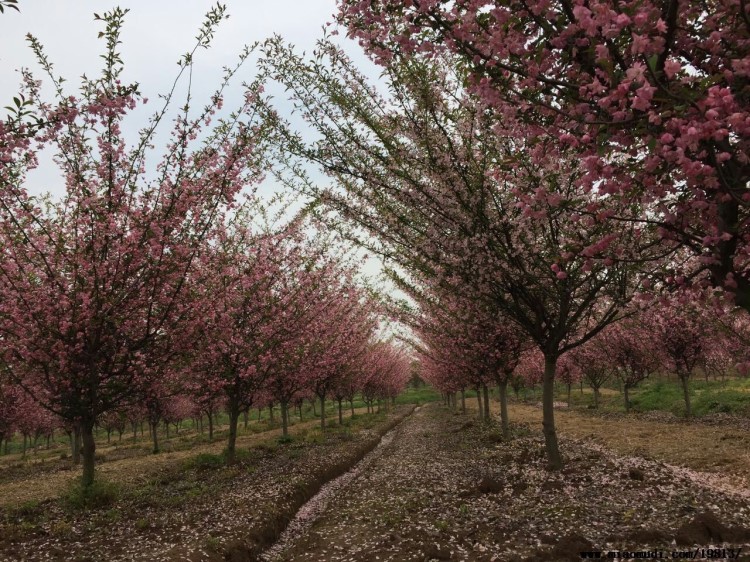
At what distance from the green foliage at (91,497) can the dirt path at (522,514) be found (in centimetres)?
647

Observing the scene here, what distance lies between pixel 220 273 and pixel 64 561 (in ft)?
27.8

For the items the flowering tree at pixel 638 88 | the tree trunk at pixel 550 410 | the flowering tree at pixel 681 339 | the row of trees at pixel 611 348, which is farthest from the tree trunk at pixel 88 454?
the flowering tree at pixel 681 339

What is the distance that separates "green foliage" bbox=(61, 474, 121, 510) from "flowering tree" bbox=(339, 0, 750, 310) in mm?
14247

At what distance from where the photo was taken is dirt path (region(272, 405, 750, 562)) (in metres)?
7.44

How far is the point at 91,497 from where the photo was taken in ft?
41.6

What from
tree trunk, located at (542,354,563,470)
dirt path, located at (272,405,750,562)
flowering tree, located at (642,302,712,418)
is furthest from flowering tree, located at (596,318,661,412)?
tree trunk, located at (542,354,563,470)

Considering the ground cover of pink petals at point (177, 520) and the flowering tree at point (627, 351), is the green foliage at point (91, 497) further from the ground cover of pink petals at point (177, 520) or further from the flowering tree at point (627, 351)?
the flowering tree at point (627, 351)

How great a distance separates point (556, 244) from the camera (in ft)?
32.8

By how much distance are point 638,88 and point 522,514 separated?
29.0ft

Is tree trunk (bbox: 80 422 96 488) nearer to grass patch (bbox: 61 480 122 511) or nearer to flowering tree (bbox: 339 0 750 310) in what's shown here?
grass patch (bbox: 61 480 122 511)

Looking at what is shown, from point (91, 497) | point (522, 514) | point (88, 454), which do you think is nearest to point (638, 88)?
point (522, 514)

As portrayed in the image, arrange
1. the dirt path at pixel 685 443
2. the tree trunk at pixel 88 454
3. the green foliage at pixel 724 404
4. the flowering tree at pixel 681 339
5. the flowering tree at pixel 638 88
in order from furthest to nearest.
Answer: the green foliage at pixel 724 404, the flowering tree at pixel 681 339, the dirt path at pixel 685 443, the tree trunk at pixel 88 454, the flowering tree at pixel 638 88

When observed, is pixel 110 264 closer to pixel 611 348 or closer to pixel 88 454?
pixel 88 454

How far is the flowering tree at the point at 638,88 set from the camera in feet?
11.1
